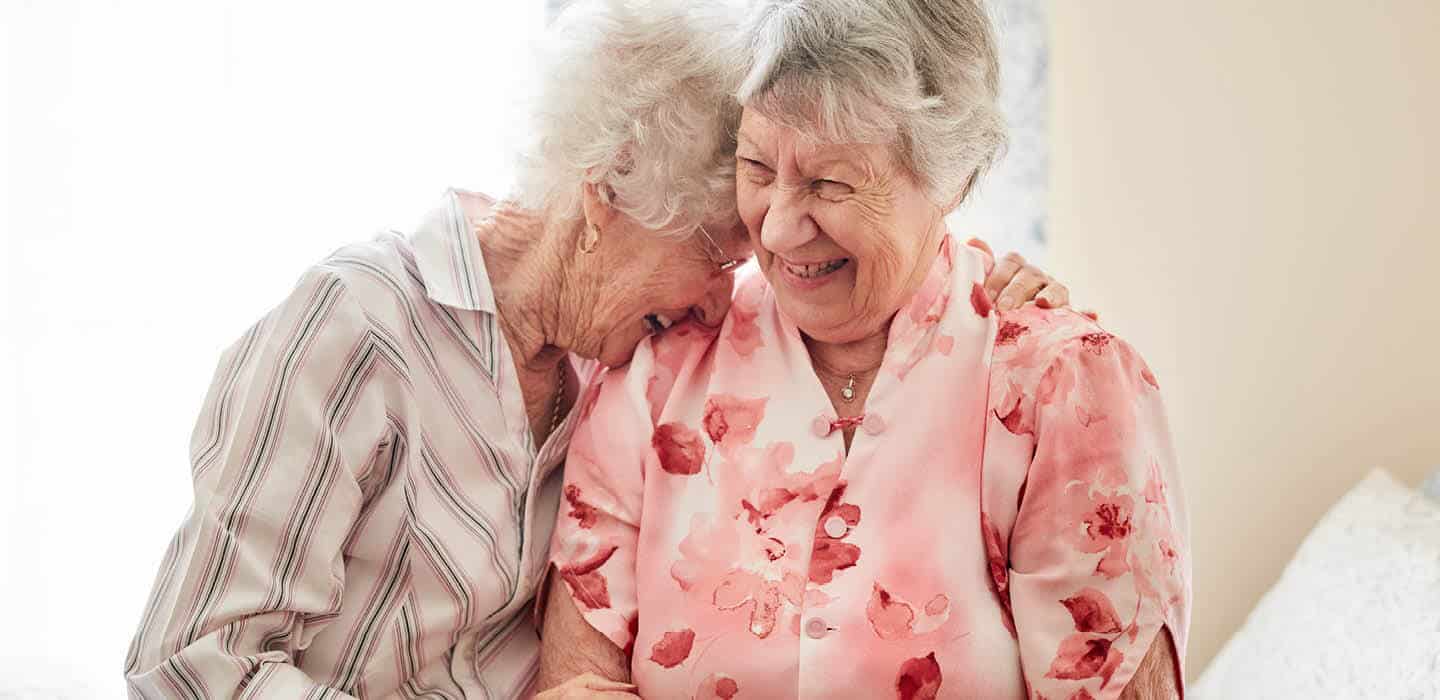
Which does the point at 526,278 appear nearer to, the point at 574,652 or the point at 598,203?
the point at 598,203

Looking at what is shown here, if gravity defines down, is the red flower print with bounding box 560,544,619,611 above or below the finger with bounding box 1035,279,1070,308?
below

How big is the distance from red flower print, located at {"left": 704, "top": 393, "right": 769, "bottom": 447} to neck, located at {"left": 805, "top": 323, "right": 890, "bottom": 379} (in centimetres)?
9

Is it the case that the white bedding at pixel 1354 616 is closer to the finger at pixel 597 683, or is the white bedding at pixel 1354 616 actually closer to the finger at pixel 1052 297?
the finger at pixel 1052 297

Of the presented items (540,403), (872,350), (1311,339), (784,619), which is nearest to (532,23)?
(540,403)

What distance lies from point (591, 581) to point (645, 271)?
37 centimetres

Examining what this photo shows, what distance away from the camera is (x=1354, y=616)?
7.00 feet

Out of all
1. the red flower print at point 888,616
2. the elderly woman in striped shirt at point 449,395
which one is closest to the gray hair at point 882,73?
the elderly woman in striped shirt at point 449,395

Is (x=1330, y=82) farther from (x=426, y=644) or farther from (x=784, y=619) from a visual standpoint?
(x=426, y=644)

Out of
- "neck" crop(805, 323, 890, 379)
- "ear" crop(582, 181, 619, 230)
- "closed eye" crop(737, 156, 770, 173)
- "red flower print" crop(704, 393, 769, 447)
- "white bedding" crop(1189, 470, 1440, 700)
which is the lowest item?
"white bedding" crop(1189, 470, 1440, 700)

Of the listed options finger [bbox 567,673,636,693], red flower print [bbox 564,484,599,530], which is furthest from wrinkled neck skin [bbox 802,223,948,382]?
finger [bbox 567,673,636,693]

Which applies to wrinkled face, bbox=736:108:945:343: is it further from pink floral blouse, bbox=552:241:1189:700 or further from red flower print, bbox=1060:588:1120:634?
red flower print, bbox=1060:588:1120:634

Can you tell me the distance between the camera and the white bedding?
200 cm

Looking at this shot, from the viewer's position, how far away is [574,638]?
1589 mm

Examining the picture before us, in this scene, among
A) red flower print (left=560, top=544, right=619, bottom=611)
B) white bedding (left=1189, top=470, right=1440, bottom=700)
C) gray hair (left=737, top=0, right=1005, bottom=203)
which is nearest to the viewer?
gray hair (left=737, top=0, right=1005, bottom=203)
